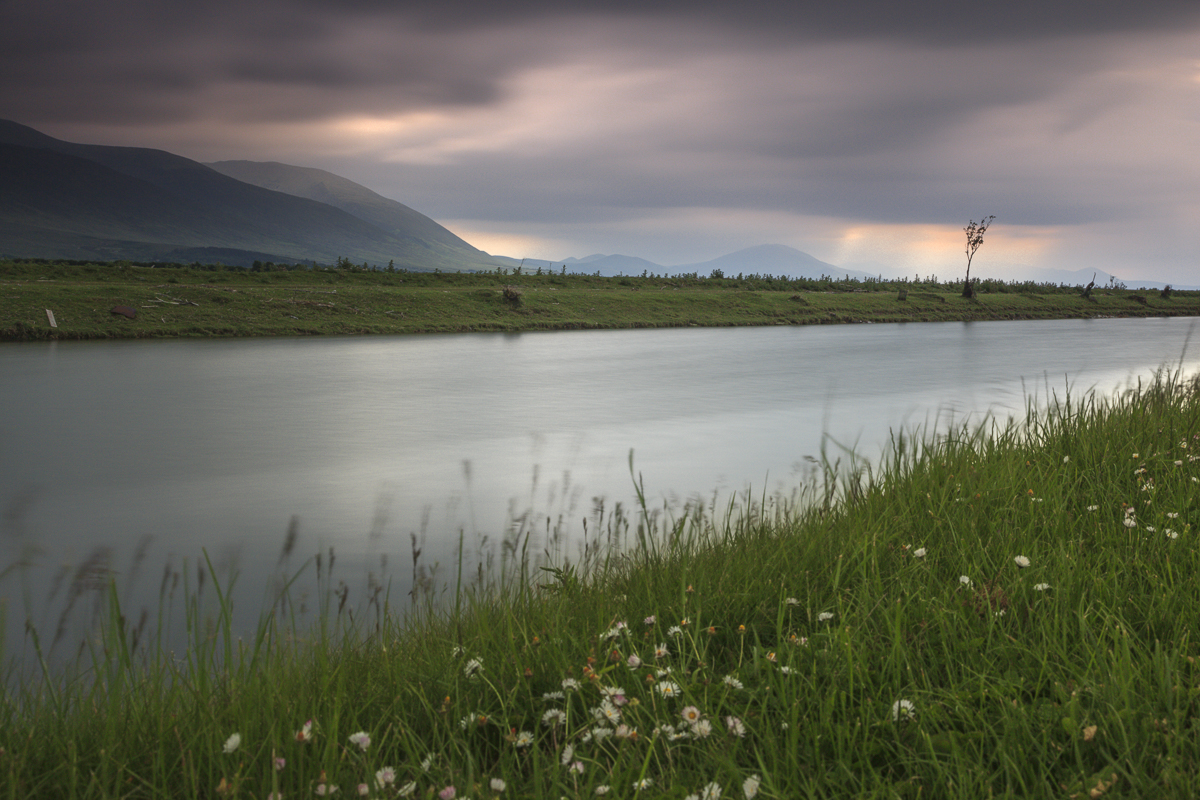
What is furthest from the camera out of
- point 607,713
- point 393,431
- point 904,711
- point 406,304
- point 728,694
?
point 406,304

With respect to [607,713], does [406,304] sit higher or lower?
higher

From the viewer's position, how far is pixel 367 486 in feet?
27.5

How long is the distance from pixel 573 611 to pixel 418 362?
52.1 ft

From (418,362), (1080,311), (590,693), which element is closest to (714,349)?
(418,362)

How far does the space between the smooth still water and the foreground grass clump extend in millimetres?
2435

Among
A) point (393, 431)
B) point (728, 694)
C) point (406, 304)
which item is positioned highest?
point (406, 304)

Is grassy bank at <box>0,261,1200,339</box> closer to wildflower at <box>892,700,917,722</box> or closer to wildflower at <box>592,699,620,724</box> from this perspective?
wildflower at <box>592,699,620,724</box>

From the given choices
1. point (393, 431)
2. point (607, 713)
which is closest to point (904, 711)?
point (607, 713)

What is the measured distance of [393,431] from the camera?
1134 centimetres

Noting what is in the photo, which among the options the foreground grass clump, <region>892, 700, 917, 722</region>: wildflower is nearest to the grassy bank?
the foreground grass clump

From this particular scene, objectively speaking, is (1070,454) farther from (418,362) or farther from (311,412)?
(418,362)

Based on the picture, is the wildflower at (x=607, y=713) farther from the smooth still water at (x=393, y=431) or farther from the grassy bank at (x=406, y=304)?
the grassy bank at (x=406, y=304)

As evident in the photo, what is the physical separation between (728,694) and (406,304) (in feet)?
87.4

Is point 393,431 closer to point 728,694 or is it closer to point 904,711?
point 728,694
